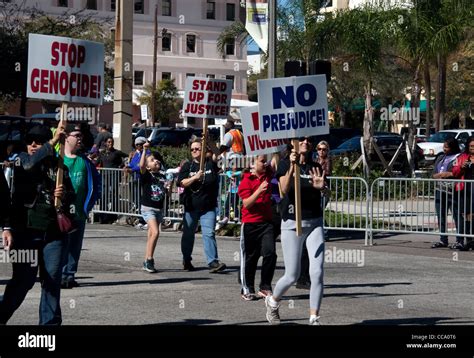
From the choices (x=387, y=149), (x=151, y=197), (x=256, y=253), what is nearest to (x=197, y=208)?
(x=151, y=197)

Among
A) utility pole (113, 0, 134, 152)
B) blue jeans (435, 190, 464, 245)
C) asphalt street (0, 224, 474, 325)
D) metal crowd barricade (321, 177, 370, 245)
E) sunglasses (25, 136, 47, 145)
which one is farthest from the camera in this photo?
utility pole (113, 0, 134, 152)

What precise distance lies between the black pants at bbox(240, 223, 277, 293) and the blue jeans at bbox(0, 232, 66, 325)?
337cm

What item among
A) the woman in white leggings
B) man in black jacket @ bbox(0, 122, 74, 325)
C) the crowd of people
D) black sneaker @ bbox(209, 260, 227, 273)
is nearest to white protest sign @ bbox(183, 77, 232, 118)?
the crowd of people

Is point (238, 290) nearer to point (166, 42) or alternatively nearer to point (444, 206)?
point (444, 206)

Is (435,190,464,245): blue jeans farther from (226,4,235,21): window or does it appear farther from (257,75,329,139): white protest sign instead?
(226,4,235,21): window

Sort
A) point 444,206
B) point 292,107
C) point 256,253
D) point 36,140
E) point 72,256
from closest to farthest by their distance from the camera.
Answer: point 36,140
point 292,107
point 256,253
point 72,256
point 444,206

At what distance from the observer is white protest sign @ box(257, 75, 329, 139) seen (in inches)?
420

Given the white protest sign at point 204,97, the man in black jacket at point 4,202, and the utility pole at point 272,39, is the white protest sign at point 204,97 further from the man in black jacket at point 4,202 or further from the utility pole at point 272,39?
the man in black jacket at point 4,202

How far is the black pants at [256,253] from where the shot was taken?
12.1 meters

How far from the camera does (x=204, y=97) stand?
17.1 m

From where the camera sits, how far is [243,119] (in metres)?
12.7

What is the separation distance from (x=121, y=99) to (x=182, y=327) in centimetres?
1403

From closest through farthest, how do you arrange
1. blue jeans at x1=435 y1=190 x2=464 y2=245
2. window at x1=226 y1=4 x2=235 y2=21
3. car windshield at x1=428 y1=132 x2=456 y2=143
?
blue jeans at x1=435 y1=190 x2=464 y2=245, car windshield at x1=428 y1=132 x2=456 y2=143, window at x1=226 y1=4 x2=235 y2=21

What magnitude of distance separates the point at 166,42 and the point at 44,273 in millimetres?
66134
